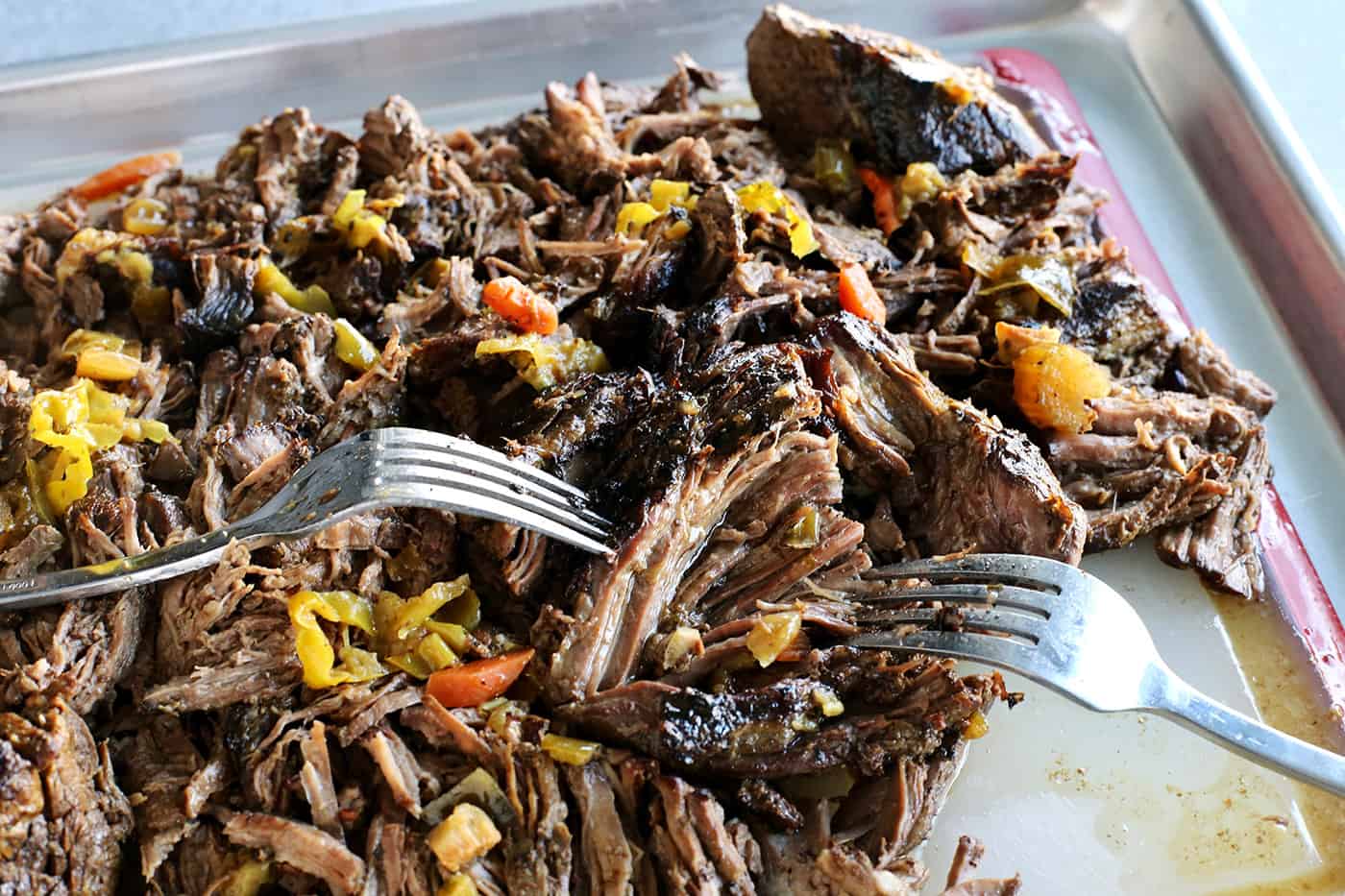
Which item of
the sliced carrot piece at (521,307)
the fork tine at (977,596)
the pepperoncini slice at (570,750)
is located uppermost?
the sliced carrot piece at (521,307)

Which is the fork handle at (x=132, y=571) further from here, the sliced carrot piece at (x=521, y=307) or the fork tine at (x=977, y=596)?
the fork tine at (x=977, y=596)

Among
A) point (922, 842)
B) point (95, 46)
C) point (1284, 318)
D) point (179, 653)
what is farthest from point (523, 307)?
point (95, 46)

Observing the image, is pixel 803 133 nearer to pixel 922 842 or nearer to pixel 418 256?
pixel 418 256

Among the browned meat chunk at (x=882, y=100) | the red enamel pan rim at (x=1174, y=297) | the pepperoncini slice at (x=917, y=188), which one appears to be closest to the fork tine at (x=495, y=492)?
→ the pepperoncini slice at (x=917, y=188)

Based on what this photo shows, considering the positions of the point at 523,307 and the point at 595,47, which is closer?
the point at 523,307

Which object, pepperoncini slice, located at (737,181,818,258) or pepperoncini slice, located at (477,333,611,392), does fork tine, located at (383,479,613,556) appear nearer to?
pepperoncini slice, located at (477,333,611,392)

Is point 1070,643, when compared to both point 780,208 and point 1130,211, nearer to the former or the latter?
point 780,208
